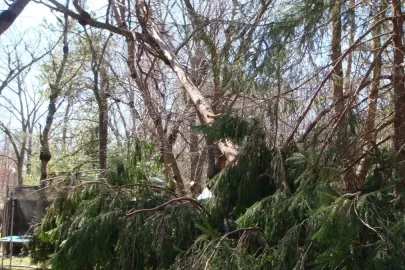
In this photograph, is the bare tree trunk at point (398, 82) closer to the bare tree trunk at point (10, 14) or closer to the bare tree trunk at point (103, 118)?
the bare tree trunk at point (10, 14)

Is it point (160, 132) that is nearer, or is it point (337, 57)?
point (337, 57)

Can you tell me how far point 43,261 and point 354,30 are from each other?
15.4ft

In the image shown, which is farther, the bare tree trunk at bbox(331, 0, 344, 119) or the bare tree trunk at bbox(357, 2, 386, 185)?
the bare tree trunk at bbox(331, 0, 344, 119)

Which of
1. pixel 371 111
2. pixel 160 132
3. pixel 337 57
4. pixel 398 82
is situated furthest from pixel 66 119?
pixel 398 82

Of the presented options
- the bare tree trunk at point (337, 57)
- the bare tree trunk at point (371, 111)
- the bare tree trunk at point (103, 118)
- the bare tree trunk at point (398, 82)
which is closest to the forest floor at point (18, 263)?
the bare tree trunk at point (103, 118)

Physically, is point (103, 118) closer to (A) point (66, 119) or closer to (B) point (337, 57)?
(A) point (66, 119)

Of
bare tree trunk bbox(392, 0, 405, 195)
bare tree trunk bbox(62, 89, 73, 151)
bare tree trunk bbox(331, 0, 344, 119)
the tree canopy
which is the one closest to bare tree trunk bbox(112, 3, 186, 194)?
the tree canopy

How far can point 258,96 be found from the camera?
6051 mm

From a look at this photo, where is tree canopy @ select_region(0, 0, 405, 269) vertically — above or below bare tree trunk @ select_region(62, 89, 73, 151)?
below

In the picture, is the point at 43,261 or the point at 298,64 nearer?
the point at 298,64

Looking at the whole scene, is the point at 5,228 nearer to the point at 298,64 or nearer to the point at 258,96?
the point at 258,96

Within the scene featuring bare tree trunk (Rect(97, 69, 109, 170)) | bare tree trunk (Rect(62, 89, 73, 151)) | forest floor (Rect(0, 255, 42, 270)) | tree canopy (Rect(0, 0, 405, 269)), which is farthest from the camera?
bare tree trunk (Rect(62, 89, 73, 151))

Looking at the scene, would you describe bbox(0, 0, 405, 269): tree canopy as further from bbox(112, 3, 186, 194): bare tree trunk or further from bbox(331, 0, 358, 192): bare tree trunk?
bbox(112, 3, 186, 194): bare tree trunk

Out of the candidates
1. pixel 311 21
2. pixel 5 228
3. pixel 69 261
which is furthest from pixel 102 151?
pixel 311 21
